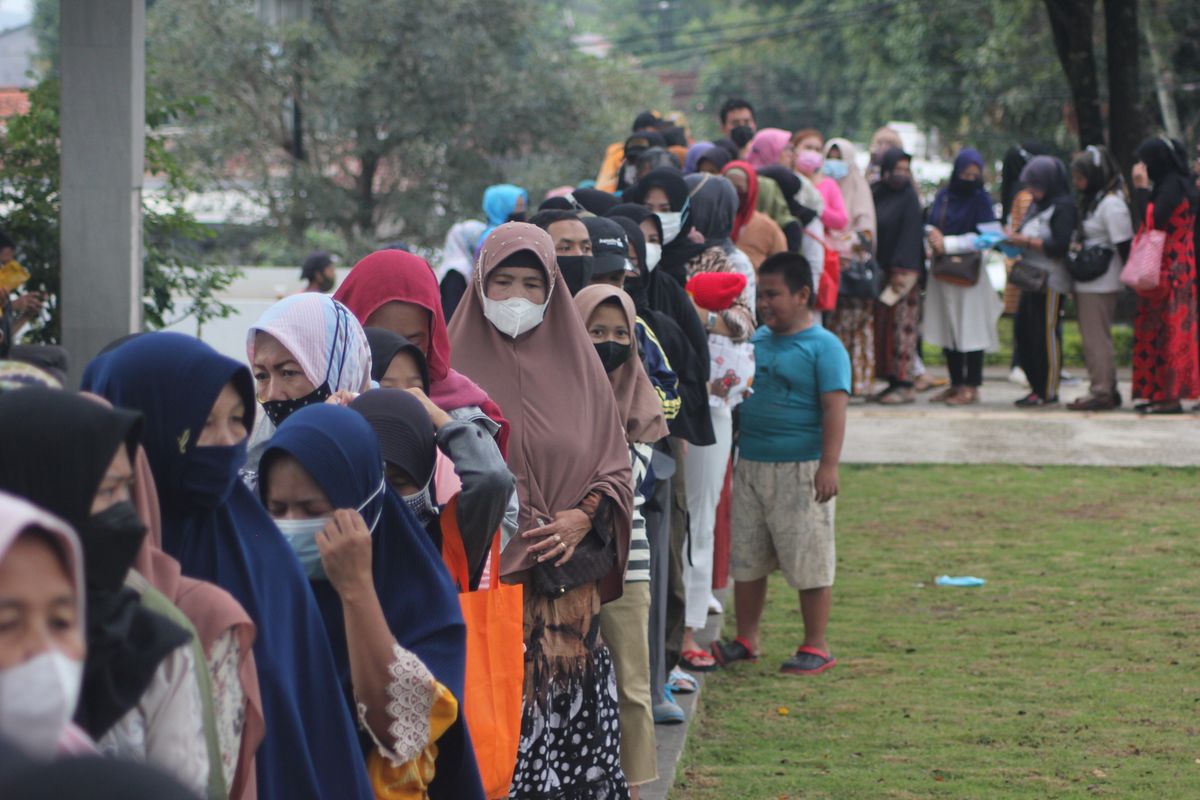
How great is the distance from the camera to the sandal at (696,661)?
7.20 metres

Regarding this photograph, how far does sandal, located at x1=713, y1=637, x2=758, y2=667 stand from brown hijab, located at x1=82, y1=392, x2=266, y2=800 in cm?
482

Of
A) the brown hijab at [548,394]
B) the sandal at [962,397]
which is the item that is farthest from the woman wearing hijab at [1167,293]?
the brown hijab at [548,394]

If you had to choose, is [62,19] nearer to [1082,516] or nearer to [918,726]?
[918,726]

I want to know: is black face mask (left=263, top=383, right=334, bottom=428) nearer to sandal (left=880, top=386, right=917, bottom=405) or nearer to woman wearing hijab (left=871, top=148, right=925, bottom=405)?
woman wearing hijab (left=871, top=148, right=925, bottom=405)

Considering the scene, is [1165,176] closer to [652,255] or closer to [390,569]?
[652,255]

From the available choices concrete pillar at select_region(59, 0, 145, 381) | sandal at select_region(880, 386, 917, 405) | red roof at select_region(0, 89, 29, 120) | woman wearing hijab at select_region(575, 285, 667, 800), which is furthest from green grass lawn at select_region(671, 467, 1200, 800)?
red roof at select_region(0, 89, 29, 120)

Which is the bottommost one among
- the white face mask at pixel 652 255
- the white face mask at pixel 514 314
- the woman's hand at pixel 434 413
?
the woman's hand at pixel 434 413

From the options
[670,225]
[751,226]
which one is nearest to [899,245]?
[751,226]

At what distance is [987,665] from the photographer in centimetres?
715

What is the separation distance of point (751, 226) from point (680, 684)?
10.5ft

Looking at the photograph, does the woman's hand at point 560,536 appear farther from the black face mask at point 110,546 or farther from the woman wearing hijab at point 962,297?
the woman wearing hijab at point 962,297

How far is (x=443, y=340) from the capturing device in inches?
177

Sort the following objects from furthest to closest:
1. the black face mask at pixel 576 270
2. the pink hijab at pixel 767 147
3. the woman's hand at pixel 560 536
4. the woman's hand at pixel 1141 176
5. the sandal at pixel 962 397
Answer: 1. the sandal at pixel 962 397
2. the woman's hand at pixel 1141 176
3. the pink hijab at pixel 767 147
4. the black face mask at pixel 576 270
5. the woman's hand at pixel 560 536

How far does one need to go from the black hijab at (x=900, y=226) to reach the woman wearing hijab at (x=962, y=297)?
0.48 feet
